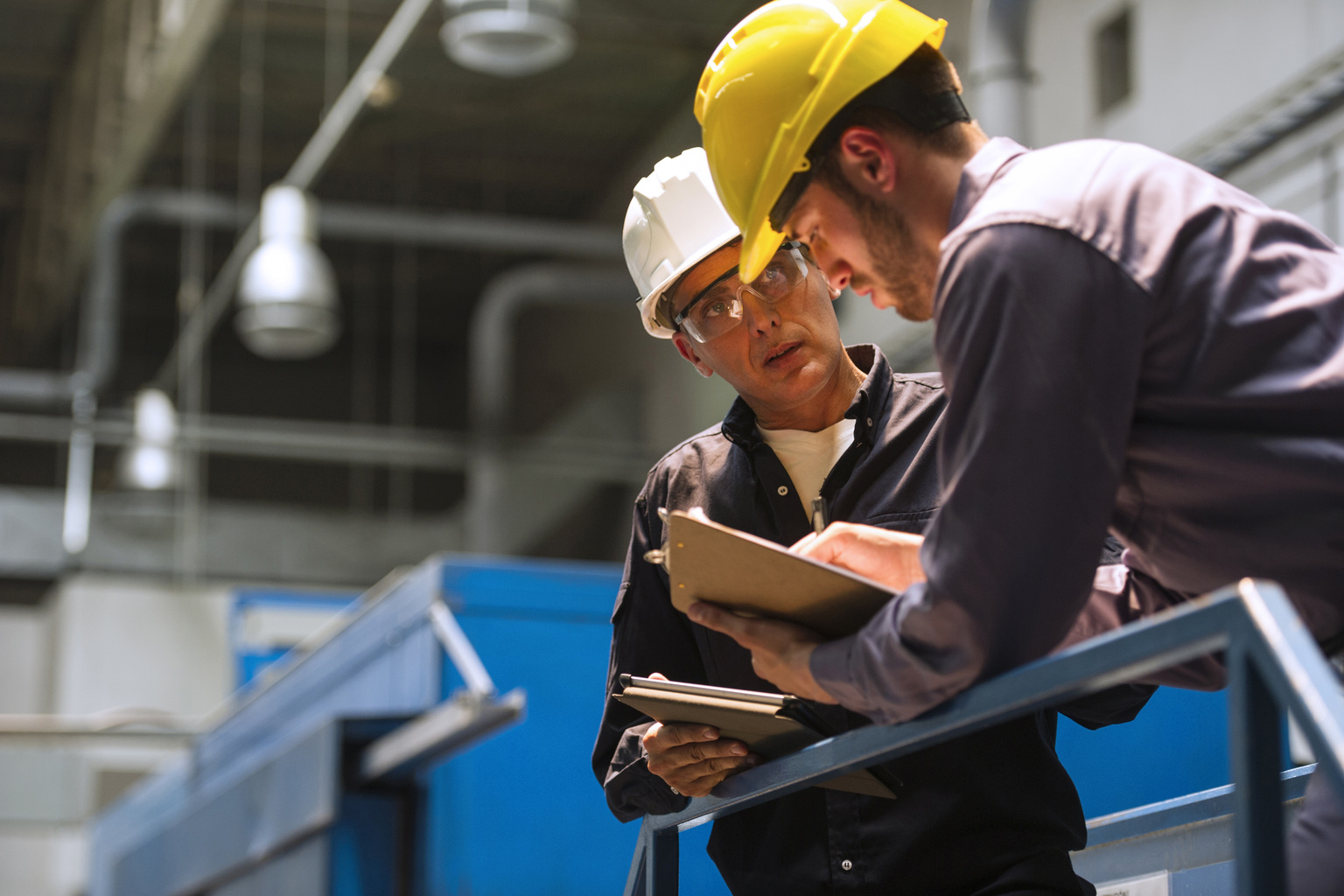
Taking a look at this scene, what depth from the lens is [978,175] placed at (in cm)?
180

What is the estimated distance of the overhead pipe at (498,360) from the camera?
48.7ft

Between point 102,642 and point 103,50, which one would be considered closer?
point 103,50

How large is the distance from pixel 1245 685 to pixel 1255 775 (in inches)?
3.3

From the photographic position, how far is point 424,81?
13.7 m

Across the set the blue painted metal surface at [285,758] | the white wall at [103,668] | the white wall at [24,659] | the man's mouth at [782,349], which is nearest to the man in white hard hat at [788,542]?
the man's mouth at [782,349]

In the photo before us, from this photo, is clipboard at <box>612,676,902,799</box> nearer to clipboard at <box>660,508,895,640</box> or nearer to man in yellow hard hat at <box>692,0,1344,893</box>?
clipboard at <box>660,508,895,640</box>

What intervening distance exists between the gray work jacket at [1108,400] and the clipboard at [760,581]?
4.5 inches

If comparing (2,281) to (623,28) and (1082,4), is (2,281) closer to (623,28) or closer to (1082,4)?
(623,28)

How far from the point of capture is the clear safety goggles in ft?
9.62

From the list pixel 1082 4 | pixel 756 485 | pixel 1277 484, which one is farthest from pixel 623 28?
pixel 1277 484

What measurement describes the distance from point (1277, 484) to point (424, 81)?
A: 12778 millimetres

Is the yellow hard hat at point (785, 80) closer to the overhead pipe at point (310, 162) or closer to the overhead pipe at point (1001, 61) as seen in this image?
the overhead pipe at point (1001, 61)

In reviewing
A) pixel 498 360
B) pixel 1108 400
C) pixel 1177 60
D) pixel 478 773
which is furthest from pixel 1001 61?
pixel 498 360

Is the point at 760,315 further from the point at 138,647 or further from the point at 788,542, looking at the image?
the point at 138,647
